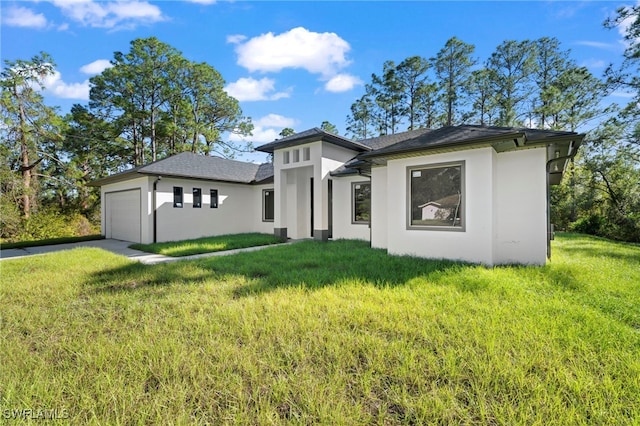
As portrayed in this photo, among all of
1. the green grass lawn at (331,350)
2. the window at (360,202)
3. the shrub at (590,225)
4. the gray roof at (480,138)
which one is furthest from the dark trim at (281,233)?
the shrub at (590,225)

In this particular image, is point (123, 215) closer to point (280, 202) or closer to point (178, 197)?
point (178, 197)

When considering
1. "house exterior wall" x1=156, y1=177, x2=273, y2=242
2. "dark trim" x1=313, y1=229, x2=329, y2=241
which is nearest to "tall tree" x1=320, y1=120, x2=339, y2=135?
"house exterior wall" x1=156, y1=177, x2=273, y2=242

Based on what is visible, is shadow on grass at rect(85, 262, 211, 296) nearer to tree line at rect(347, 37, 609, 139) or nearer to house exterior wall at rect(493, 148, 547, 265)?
house exterior wall at rect(493, 148, 547, 265)

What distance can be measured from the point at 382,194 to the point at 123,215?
12606mm

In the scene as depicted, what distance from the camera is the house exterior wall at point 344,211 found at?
37.4 feet

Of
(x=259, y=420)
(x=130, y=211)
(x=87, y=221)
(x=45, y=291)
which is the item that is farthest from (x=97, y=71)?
(x=259, y=420)

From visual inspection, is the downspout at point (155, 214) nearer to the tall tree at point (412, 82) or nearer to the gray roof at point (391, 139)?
the gray roof at point (391, 139)

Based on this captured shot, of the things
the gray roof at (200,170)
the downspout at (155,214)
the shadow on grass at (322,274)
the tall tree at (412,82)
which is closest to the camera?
the shadow on grass at (322,274)

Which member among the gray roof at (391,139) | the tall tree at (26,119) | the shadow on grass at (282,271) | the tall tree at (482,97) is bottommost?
the shadow on grass at (282,271)

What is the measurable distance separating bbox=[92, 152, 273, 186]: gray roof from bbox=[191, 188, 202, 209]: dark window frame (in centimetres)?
79

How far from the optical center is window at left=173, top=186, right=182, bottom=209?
12680 mm

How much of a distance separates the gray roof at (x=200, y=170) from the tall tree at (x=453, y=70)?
17.6 meters

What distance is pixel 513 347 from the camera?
9.38 feet

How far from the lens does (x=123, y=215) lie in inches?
539
